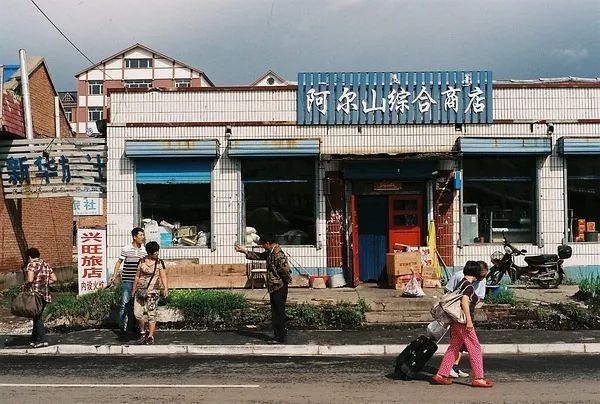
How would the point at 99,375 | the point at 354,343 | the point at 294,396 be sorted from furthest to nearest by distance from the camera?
1. the point at 354,343
2. the point at 99,375
3. the point at 294,396

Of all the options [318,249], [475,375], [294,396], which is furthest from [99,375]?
[318,249]

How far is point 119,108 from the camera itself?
647 inches

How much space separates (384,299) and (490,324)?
2252 millimetres

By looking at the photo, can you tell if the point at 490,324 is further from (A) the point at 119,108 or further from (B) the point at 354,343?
(A) the point at 119,108

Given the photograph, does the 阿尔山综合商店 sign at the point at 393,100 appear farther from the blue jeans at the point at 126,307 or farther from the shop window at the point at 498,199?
the blue jeans at the point at 126,307

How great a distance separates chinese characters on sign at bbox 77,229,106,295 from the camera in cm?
1481

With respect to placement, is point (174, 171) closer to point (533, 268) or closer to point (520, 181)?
point (520, 181)

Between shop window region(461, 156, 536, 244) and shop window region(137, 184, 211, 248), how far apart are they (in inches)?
256

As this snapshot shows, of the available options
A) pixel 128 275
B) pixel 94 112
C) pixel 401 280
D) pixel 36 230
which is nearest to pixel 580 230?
pixel 401 280

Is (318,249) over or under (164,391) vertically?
over

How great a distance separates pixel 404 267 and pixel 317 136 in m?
3.87

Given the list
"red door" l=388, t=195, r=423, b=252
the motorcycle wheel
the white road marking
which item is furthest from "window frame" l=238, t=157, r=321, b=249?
the white road marking

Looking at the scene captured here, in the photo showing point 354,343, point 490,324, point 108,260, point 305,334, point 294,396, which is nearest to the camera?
point 294,396

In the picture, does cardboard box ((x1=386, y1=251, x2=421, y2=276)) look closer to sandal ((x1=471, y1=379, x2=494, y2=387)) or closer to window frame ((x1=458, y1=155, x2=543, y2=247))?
window frame ((x1=458, y1=155, x2=543, y2=247))
